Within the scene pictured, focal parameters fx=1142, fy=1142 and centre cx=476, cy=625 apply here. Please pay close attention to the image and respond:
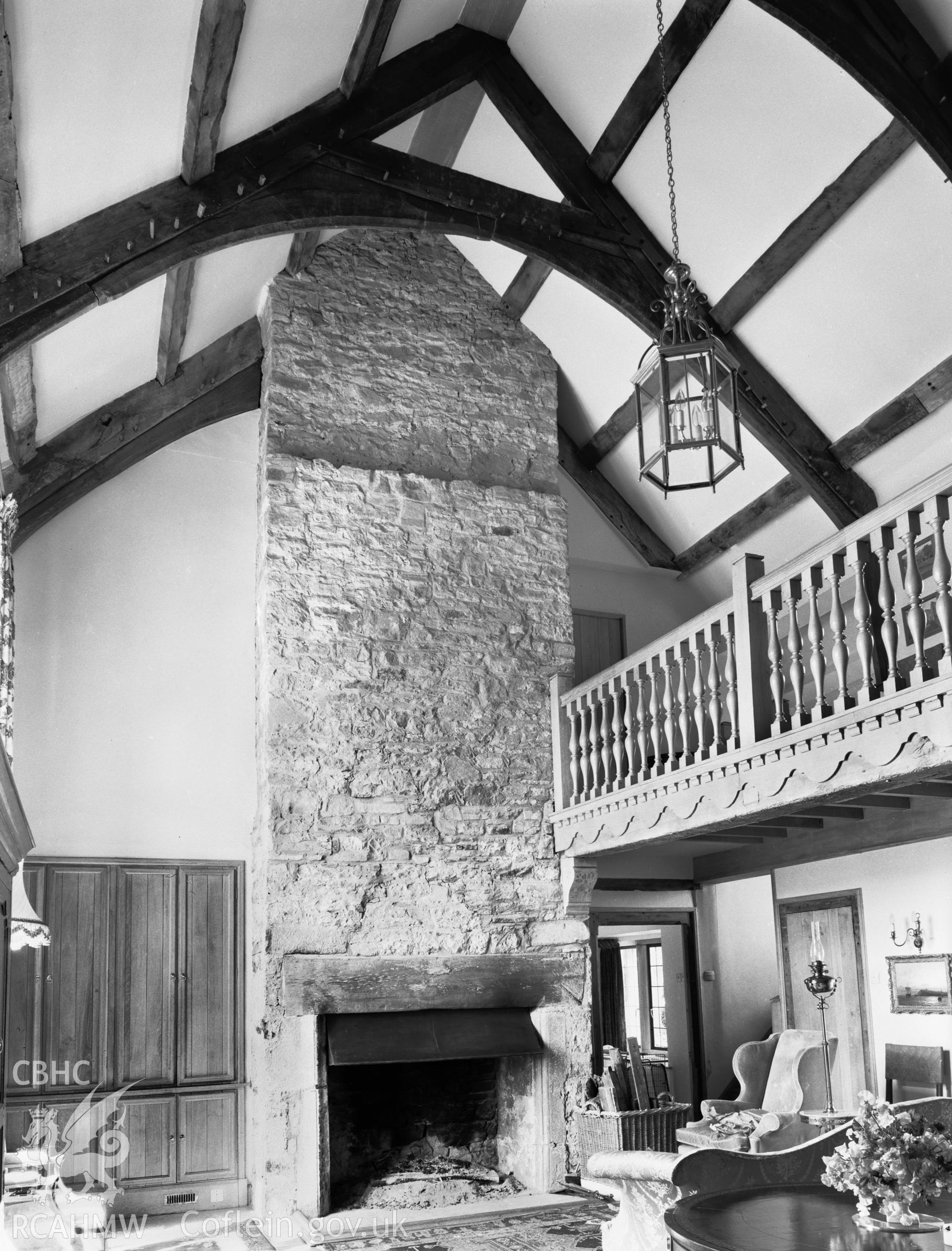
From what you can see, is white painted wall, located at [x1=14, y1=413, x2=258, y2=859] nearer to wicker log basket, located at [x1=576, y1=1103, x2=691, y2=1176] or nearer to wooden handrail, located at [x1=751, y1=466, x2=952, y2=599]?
wicker log basket, located at [x1=576, y1=1103, x2=691, y2=1176]

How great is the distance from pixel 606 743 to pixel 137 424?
13.1 ft

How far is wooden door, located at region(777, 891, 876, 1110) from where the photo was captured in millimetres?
8406

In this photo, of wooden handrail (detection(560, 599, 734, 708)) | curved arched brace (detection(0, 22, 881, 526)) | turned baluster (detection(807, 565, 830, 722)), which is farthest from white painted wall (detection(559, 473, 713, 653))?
turned baluster (detection(807, 565, 830, 722))

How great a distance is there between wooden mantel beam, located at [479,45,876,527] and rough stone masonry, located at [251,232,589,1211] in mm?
1576

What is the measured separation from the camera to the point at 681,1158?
4547 millimetres

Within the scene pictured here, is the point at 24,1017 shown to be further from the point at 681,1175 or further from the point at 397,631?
the point at 681,1175

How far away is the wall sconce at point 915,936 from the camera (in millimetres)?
7879

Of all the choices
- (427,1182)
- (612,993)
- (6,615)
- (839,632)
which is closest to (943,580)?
(839,632)

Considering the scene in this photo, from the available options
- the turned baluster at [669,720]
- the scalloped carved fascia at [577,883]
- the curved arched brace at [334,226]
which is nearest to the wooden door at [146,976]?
the scalloped carved fascia at [577,883]

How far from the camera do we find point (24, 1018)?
740cm

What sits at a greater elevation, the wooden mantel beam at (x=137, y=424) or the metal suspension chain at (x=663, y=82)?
the metal suspension chain at (x=663, y=82)

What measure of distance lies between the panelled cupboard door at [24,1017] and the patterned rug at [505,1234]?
88.0 inches

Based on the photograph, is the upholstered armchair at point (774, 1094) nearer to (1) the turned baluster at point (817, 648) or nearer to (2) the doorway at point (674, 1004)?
(2) the doorway at point (674, 1004)

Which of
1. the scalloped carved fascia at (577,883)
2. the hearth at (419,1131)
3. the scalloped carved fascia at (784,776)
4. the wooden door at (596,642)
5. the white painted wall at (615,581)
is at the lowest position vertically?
the hearth at (419,1131)
